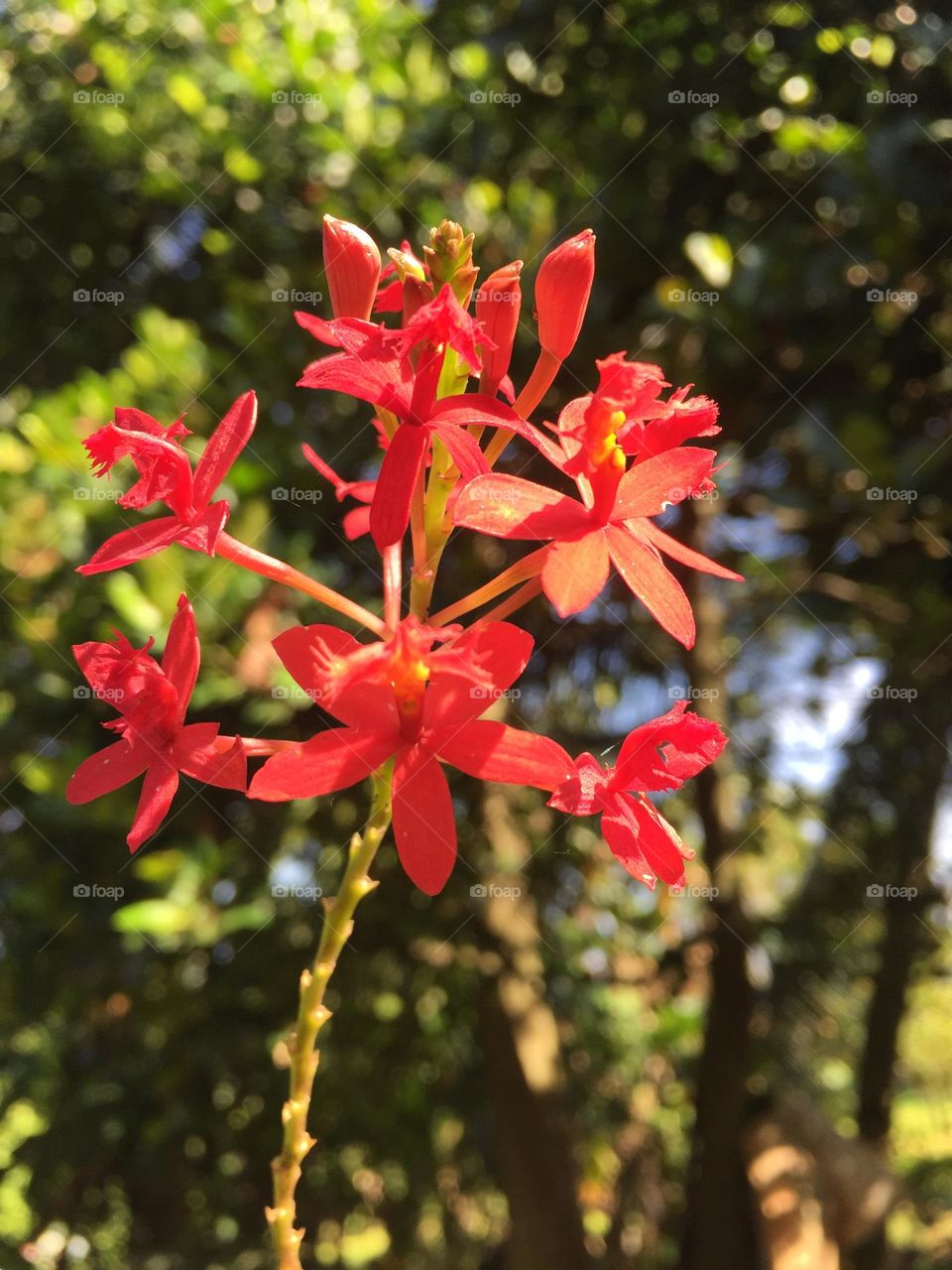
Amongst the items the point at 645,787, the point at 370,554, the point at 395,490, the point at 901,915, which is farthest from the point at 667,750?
the point at 901,915

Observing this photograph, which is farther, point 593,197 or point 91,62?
point 91,62

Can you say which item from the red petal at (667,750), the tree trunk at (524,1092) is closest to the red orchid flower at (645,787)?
the red petal at (667,750)

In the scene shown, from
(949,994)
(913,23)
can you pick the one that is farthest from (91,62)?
(949,994)

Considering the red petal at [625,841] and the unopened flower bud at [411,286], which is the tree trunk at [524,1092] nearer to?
the red petal at [625,841]

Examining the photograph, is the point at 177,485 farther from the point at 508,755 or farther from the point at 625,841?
the point at 625,841

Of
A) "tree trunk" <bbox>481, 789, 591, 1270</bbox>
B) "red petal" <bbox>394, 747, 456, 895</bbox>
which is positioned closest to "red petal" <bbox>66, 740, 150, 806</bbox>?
"red petal" <bbox>394, 747, 456, 895</bbox>

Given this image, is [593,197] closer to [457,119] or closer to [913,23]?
[457,119]

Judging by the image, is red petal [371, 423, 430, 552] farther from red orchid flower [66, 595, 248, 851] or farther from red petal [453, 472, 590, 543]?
red orchid flower [66, 595, 248, 851]
